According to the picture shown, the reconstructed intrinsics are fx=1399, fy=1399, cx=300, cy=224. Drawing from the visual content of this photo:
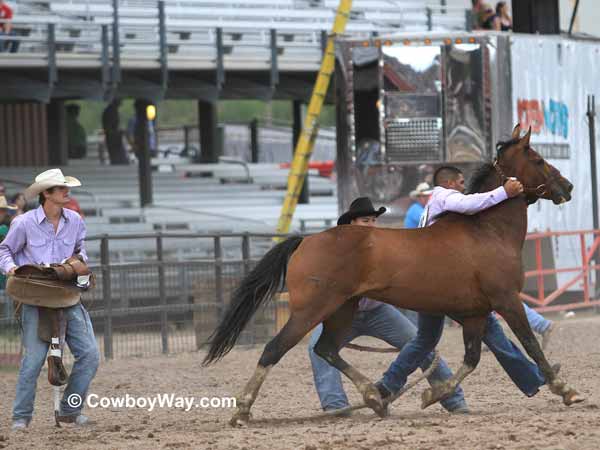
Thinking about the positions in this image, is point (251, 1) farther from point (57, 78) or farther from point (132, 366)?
point (132, 366)

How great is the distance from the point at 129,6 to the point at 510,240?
16965 mm

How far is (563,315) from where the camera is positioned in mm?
19031

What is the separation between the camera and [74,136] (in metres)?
34.1

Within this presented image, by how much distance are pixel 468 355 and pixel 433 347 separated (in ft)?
1.07

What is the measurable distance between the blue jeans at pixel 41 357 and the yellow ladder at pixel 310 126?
14178mm

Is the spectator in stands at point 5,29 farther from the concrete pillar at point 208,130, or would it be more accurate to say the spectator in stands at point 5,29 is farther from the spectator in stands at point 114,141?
the spectator in stands at point 114,141

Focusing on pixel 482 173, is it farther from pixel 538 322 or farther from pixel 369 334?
pixel 538 322

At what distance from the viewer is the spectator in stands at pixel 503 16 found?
23188mm

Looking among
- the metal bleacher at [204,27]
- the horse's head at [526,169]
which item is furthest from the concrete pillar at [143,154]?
the horse's head at [526,169]

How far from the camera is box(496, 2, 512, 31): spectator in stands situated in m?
23.2

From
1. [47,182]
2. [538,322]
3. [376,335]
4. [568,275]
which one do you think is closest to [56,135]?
[568,275]

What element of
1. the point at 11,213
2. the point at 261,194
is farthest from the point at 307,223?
the point at 11,213

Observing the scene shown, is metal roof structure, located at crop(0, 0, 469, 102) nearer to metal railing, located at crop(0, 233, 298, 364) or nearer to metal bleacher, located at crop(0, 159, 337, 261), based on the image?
metal bleacher, located at crop(0, 159, 337, 261)
